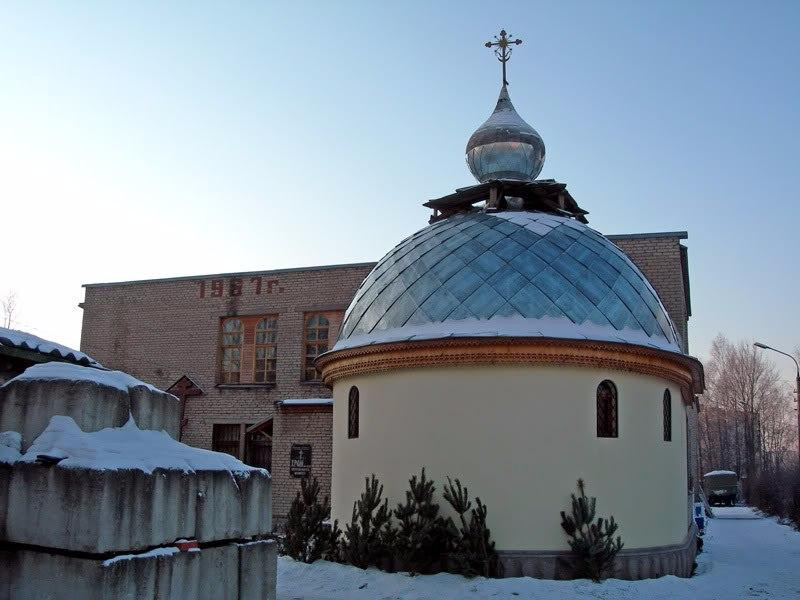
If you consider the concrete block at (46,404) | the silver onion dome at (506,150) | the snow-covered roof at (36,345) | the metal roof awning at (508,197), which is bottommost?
the concrete block at (46,404)

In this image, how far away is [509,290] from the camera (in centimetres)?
1156

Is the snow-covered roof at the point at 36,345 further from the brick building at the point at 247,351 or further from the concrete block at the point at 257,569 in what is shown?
the brick building at the point at 247,351

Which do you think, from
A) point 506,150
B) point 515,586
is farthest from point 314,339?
point 515,586

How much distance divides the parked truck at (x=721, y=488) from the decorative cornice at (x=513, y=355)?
32.2 metres

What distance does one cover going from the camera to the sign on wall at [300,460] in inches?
771

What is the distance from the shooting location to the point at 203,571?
4.88 meters

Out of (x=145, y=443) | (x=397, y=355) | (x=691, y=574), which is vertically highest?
(x=397, y=355)

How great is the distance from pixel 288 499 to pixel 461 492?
9812 mm

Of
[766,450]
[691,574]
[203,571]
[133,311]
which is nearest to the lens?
[203,571]

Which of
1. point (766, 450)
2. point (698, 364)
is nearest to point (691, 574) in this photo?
point (698, 364)

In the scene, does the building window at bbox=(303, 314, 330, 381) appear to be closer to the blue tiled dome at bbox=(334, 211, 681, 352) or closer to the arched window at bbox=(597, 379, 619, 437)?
the blue tiled dome at bbox=(334, 211, 681, 352)

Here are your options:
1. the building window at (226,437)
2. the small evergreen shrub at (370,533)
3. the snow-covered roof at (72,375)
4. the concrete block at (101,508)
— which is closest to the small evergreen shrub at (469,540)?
the small evergreen shrub at (370,533)

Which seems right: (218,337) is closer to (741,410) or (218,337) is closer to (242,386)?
(242,386)

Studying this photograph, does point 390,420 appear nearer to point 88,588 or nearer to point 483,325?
point 483,325
